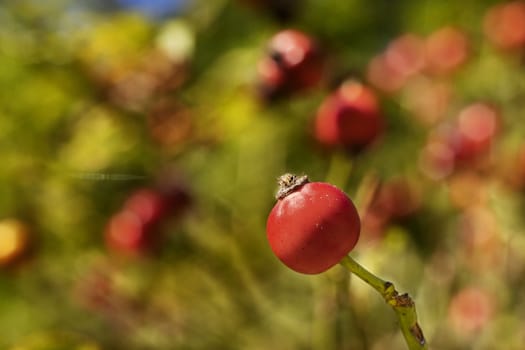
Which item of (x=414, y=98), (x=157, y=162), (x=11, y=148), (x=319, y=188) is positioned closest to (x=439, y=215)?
(x=414, y=98)

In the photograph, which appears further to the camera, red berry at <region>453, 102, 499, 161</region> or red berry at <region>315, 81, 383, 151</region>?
red berry at <region>453, 102, 499, 161</region>

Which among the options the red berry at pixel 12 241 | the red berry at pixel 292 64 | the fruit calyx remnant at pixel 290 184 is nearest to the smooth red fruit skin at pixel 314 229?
the fruit calyx remnant at pixel 290 184

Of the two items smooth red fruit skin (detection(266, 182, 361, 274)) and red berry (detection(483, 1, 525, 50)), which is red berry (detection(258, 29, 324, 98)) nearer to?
smooth red fruit skin (detection(266, 182, 361, 274))

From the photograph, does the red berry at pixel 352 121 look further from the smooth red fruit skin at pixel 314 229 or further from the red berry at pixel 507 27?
the red berry at pixel 507 27

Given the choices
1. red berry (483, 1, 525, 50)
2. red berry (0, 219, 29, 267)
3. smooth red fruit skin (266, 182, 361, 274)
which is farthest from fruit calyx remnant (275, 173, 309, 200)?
red berry (483, 1, 525, 50)

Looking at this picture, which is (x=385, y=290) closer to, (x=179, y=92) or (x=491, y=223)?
(x=491, y=223)
